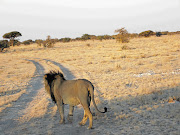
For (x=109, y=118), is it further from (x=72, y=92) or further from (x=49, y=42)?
(x=49, y=42)

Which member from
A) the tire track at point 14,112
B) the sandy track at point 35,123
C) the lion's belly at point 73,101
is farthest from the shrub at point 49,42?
the lion's belly at point 73,101

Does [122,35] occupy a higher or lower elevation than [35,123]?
higher

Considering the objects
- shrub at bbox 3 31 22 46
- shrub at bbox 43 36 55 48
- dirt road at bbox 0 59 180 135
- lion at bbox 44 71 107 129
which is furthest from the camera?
shrub at bbox 3 31 22 46

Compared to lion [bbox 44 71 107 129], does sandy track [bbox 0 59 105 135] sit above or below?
below

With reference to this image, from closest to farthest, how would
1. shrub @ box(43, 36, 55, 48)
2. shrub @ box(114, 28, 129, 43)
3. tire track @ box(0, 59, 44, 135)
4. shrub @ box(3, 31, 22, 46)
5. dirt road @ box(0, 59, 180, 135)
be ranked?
dirt road @ box(0, 59, 180, 135) → tire track @ box(0, 59, 44, 135) → shrub @ box(114, 28, 129, 43) → shrub @ box(43, 36, 55, 48) → shrub @ box(3, 31, 22, 46)

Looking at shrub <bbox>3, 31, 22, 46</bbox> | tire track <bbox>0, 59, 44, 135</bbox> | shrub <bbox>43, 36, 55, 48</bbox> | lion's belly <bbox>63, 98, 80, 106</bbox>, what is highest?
shrub <bbox>3, 31, 22, 46</bbox>

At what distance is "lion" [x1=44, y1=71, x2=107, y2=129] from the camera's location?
4.98 metres

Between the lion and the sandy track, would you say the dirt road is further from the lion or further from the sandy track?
the lion

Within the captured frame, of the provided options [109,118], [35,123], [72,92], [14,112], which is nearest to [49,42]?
[14,112]

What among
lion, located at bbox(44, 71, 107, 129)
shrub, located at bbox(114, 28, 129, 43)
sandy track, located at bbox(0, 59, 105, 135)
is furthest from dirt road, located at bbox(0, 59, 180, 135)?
shrub, located at bbox(114, 28, 129, 43)

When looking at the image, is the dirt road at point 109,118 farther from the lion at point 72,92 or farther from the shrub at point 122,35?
the shrub at point 122,35

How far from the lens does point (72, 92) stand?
17.1ft

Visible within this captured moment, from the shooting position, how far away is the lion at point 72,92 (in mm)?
4984

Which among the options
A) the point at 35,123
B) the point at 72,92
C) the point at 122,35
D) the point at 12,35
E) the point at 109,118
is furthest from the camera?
the point at 12,35
